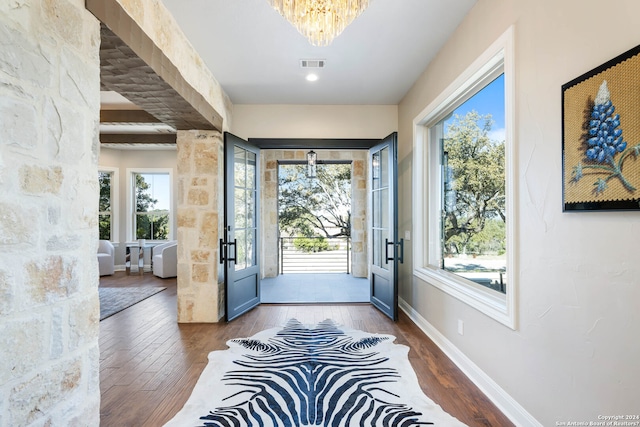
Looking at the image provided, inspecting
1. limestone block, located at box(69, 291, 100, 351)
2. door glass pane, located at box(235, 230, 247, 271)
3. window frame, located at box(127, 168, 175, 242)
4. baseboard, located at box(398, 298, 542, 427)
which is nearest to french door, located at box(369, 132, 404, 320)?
baseboard, located at box(398, 298, 542, 427)

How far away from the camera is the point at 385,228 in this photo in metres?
4.59

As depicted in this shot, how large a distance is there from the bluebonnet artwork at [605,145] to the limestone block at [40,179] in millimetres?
2277

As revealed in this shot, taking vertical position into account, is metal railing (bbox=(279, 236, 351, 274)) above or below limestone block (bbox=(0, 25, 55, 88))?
below

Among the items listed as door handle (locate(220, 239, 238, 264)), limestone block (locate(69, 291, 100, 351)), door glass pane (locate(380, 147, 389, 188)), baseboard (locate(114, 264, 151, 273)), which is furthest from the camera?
baseboard (locate(114, 264, 151, 273))

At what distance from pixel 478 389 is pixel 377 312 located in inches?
82.6

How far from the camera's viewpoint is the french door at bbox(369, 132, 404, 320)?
4.18m

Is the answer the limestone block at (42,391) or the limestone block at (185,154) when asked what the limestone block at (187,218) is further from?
the limestone block at (42,391)

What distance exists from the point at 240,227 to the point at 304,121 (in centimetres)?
170

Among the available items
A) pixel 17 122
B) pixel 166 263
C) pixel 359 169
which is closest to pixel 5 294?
pixel 17 122

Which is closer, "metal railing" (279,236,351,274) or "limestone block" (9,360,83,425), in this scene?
"limestone block" (9,360,83,425)

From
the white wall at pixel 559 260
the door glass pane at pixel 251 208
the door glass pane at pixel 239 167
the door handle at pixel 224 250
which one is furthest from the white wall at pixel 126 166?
the white wall at pixel 559 260

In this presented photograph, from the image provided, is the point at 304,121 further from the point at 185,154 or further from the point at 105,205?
the point at 105,205

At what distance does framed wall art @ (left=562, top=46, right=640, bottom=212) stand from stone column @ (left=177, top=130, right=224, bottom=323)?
344 centimetres

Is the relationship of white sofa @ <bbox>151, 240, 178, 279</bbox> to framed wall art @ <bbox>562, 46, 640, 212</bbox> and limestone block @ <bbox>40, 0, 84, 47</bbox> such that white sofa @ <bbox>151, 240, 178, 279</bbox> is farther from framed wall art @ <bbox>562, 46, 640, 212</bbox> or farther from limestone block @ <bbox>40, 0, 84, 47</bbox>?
framed wall art @ <bbox>562, 46, 640, 212</bbox>
